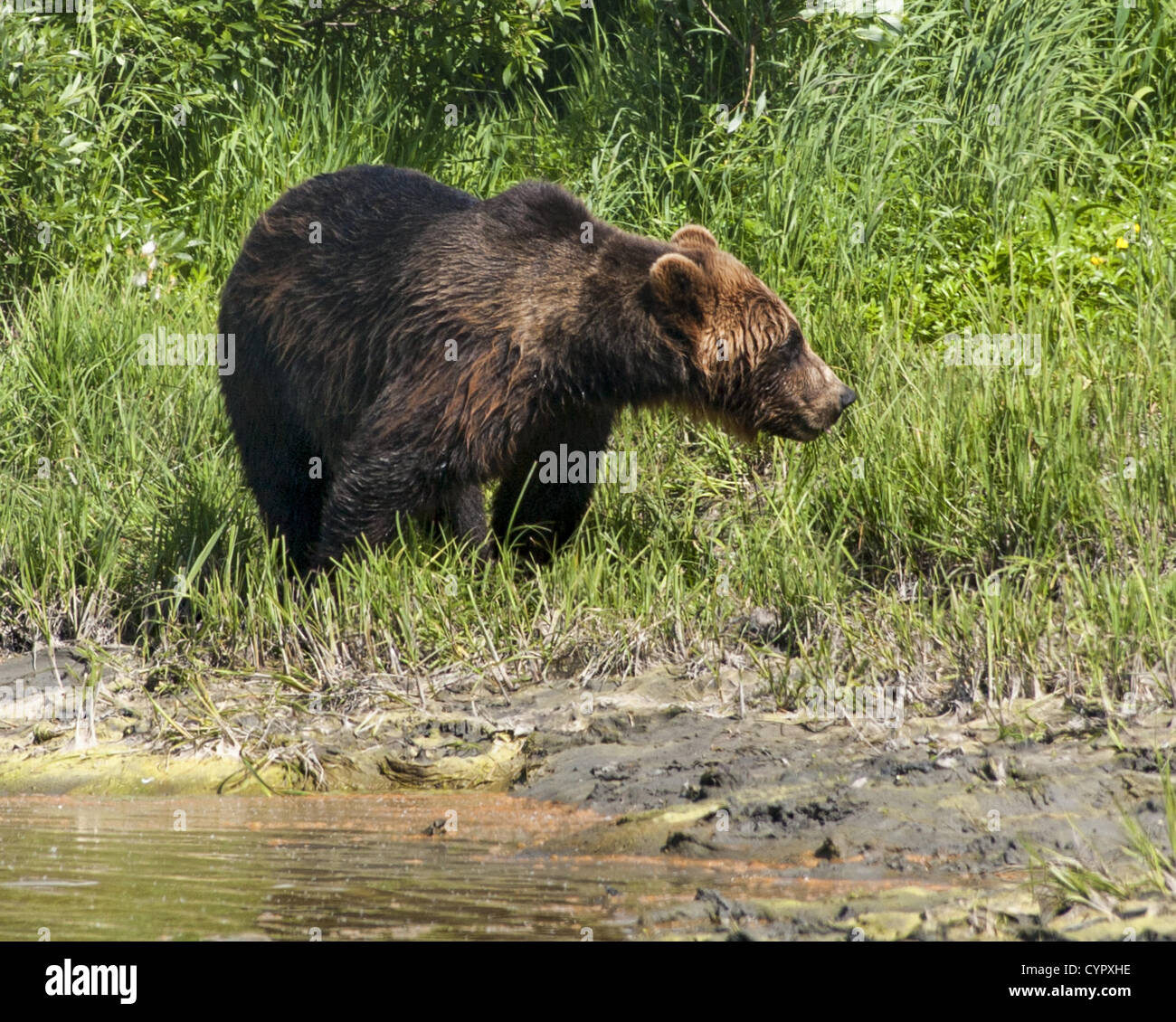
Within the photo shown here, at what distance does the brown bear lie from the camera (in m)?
5.37

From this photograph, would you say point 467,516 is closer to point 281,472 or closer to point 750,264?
point 281,472

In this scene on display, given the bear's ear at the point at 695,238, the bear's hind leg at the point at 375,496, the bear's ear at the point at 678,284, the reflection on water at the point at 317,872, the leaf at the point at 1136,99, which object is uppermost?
the leaf at the point at 1136,99

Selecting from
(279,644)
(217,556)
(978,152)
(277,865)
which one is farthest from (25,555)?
(978,152)

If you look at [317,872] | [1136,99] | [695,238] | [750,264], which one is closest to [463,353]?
[695,238]

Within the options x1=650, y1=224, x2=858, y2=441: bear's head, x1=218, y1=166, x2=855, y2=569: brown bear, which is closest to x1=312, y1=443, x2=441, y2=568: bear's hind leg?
x1=218, y1=166, x2=855, y2=569: brown bear

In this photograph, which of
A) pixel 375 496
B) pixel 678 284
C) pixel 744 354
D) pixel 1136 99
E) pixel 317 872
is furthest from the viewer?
pixel 1136 99

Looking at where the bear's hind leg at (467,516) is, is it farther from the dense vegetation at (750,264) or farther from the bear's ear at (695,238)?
the bear's ear at (695,238)

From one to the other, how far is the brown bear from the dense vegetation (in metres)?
0.25

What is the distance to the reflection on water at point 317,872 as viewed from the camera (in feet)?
10.4

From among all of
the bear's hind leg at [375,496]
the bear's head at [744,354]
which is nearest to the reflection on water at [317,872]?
the bear's hind leg at [375,496]

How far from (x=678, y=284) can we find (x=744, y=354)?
408 mm

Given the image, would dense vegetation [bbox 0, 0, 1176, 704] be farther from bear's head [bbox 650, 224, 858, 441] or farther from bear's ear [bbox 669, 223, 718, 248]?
bear's ear [bbox 669, 223, 718, 248]

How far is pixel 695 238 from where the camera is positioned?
597cm

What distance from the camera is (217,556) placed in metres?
5.94
